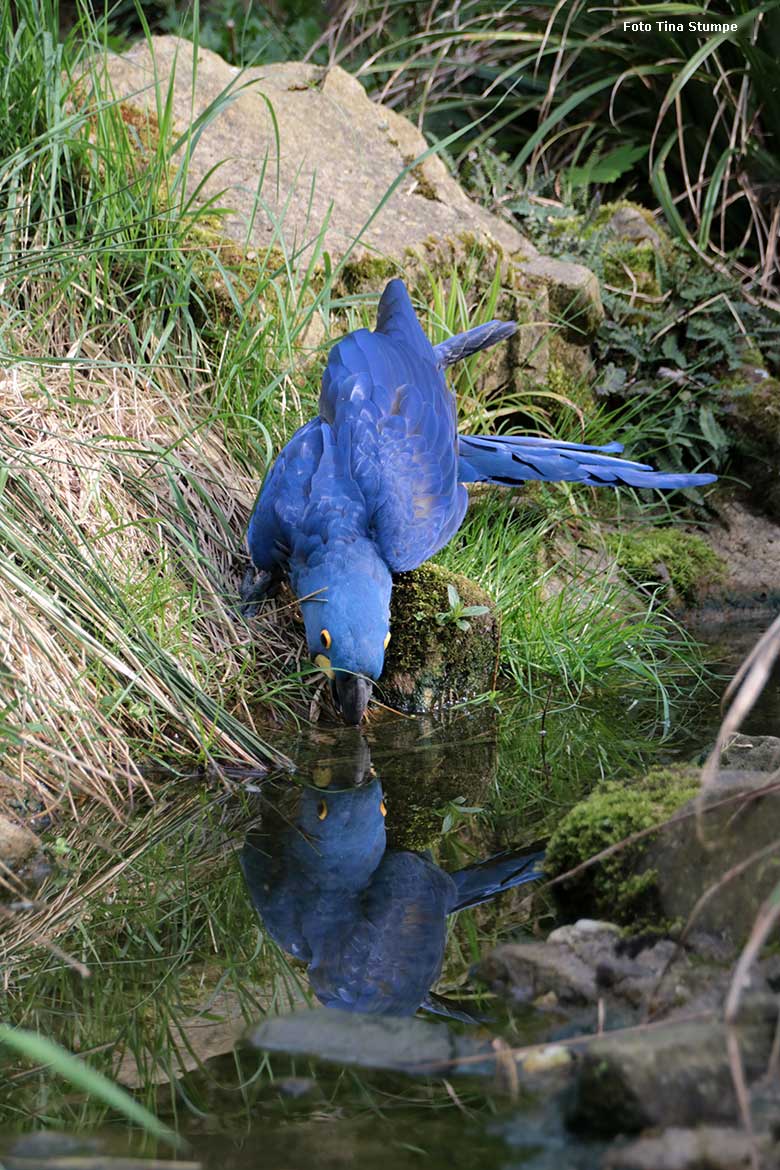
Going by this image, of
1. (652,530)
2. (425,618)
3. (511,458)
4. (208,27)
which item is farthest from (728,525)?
(208,27)

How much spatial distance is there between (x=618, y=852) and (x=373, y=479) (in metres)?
1.62

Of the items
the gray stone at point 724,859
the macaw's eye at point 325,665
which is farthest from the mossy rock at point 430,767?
the gray stone at point 724,859

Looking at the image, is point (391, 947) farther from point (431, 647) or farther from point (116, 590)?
point (431, 647)

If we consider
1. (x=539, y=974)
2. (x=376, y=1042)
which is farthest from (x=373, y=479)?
(x=376, y=1042)

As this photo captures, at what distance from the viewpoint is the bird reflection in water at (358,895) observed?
82.4 inches

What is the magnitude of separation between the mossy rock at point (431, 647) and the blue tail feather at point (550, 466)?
1.54ft

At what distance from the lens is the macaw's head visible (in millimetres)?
3205

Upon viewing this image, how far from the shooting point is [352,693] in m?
3.27

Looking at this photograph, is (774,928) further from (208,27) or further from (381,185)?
(208,27)

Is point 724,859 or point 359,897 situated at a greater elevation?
point 724,859

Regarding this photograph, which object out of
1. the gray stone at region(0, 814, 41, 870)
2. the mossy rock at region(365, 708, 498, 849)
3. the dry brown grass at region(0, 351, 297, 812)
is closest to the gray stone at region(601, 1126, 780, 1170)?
the mossy rock at region(365, 708, 498, 849)

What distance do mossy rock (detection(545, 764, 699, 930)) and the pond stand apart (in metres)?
0.11

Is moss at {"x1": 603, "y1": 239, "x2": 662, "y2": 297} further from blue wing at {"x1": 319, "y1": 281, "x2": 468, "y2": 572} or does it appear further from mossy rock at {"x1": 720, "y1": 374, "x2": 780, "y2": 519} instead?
blue wing at {"x1": 319, "y1": 281, "x2": 468, "y2": 572}

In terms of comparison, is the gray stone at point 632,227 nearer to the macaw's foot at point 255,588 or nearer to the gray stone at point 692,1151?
the macaw's foot at point 255,588
